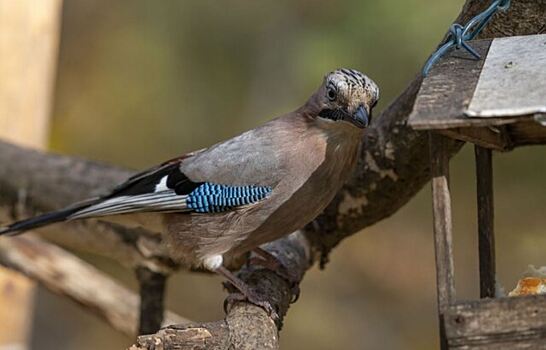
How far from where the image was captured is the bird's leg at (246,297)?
372 cm

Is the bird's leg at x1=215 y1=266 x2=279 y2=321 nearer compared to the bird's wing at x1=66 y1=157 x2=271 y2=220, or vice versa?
the bird's leg at x1=215 y1=266 x2=279 y2=321

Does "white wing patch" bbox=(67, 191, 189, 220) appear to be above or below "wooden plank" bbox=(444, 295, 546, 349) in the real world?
above

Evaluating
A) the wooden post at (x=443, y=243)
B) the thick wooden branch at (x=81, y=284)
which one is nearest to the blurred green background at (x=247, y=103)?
the thick wooden branch at (x=81, y=284)

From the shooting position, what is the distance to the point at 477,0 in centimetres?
383

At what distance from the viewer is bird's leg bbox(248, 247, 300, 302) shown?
4.21 metres

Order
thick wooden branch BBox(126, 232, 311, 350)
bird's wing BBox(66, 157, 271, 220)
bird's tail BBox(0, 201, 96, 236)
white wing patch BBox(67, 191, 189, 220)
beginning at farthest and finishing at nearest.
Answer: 1. bird's tail BBox(0, 201, 96, 236)
2. white wing patch BBox(67, 191, 189, 220)
3. bird's wing BBox(66, 157, 271, 220)
4. thick wooden branch BBox(126, 232, 311, 350)

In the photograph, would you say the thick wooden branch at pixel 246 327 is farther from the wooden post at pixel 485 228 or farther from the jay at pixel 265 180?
the wooden post at pixel 485 228

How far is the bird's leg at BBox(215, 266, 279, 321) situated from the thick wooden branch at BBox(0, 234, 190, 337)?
165cm

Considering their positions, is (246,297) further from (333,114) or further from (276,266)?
(333,114)

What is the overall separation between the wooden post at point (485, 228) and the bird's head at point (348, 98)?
470 mm

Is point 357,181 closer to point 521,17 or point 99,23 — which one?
point 521,17

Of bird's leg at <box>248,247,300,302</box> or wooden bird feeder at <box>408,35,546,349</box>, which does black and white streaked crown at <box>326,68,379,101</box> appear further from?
bird's leg at <box>248,247,300,302</box>

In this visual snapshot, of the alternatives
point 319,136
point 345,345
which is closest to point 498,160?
point 345,345

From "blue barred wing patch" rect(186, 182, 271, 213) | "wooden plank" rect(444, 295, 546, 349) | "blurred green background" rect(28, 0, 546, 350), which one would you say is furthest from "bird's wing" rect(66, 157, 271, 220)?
"blurred green background" rect(28, 0, 546, 350)
